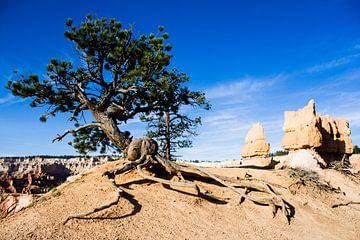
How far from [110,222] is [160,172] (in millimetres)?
3451

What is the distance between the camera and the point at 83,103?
1042cm

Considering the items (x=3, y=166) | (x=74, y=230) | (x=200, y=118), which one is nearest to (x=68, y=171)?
(x=3, y=166)

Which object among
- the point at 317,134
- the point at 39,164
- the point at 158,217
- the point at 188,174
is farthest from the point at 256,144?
the point at 39,164

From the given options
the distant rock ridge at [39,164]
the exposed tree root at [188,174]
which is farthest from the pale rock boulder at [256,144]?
the distant rock ridge at [39,164]

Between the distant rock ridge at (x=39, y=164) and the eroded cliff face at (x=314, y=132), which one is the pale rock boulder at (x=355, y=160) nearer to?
the eroded cliff face at (x=314, y=132)

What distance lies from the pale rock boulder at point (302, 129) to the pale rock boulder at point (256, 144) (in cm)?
159

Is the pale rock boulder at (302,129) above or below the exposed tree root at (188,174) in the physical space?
above

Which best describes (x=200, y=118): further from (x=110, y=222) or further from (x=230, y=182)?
(x=110, y=222)

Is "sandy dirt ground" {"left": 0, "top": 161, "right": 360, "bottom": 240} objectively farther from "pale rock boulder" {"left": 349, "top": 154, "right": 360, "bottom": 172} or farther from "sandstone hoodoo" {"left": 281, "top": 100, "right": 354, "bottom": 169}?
"pale rock boulder" {"left": 349, "top": 154, "right": 360, "bottom": 172}

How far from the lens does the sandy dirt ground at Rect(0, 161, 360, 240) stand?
230 inches

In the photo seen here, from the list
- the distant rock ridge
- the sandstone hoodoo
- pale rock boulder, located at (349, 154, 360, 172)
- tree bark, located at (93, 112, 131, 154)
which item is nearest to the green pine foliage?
tree bark, located at (93, 112, 131, 154)

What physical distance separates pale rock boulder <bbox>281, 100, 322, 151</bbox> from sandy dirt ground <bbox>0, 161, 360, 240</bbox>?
1163 centimetres

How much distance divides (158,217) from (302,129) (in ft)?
60.5

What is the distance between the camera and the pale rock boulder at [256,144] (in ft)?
76.2
